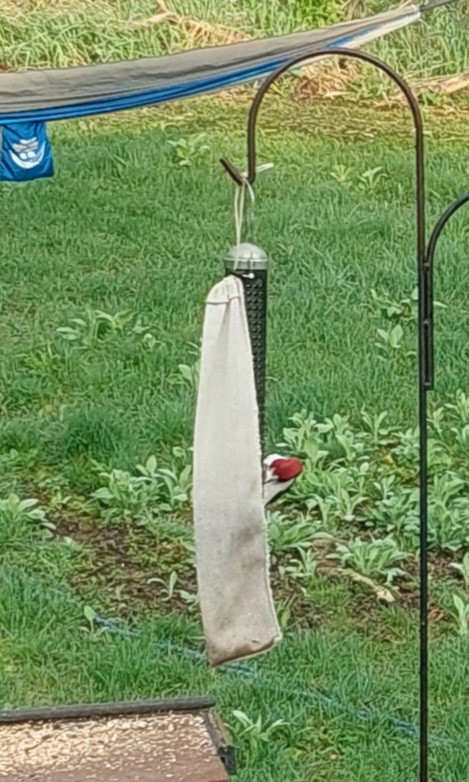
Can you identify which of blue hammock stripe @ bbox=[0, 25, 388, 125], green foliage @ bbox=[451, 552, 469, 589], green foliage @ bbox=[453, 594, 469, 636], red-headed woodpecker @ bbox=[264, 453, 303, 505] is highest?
blue hammock stripe @ bbox=[0, 25, 388, 125]

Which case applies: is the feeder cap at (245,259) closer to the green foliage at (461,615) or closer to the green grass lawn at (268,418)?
the green grass lawn at (268,418)

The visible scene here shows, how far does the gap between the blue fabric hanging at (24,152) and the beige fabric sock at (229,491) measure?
2.85 metres

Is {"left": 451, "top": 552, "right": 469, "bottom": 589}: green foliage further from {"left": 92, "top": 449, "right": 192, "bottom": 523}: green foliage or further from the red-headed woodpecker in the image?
the red-headed woodpecker

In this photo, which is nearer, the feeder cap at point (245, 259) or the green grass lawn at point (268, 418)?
the feeder cap at point (245, 259)

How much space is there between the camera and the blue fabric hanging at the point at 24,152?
195 inches

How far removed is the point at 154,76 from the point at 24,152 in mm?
609

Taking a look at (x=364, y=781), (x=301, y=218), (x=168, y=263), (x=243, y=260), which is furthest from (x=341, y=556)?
(x=301, y=218)

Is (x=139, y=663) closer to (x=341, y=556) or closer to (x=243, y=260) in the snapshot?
(x=341, y=556)

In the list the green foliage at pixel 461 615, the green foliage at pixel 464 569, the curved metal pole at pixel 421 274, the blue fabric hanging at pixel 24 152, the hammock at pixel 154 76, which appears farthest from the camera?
the blue fabric hanging at pixel 24 152

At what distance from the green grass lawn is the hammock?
2.75 feet

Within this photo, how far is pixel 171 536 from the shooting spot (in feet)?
12.9

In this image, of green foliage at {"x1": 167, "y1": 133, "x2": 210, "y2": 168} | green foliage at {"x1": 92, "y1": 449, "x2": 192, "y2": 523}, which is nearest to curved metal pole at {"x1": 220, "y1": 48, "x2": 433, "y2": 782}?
green foliage at {"x1": 92, "y1": 449, "x2": 192, "y2": 523}

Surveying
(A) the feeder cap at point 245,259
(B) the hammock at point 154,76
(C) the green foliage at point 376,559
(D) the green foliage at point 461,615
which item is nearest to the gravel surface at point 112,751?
(A) the feeder cap at point 245,259

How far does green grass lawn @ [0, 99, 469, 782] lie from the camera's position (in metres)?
3.12
